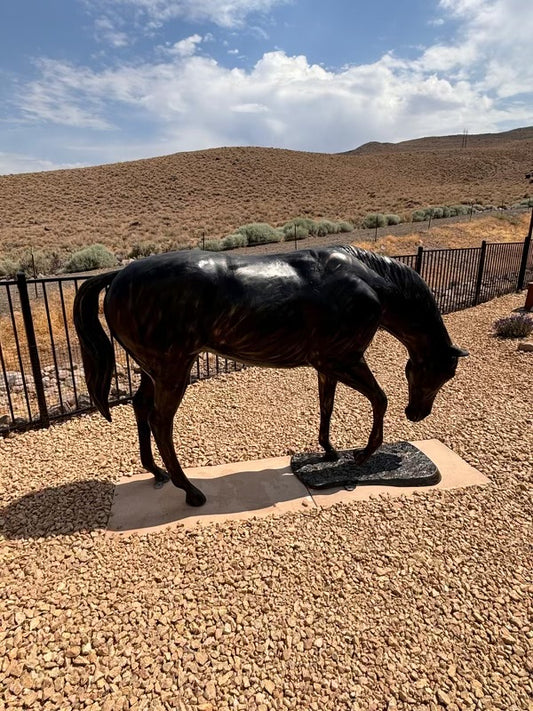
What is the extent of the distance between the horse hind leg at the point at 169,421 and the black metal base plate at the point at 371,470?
99 centimetres

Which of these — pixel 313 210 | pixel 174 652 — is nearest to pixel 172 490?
pixel 174 652

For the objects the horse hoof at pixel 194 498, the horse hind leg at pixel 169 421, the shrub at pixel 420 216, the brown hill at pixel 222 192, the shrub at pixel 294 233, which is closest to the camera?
the horse hind leg at pixel 169 421

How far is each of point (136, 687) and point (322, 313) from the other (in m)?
2.46

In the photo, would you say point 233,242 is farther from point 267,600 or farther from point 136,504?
point 267,600

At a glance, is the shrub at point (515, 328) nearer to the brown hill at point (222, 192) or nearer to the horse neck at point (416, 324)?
the horse neck at point (416, 324)

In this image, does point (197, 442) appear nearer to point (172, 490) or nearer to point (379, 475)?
point (172, 490)

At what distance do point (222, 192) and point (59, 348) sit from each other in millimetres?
44198

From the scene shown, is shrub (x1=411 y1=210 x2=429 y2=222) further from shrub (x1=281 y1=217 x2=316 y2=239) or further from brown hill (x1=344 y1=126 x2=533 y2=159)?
brown hill (x1=344 y1=126 x2=533 y2=159)

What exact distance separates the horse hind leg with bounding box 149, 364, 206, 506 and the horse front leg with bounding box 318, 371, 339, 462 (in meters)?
1.23

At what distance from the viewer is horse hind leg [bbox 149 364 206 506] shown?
120 inches

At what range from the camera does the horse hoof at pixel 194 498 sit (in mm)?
3412

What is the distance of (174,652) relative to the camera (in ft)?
7.46

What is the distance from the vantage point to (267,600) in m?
2.60

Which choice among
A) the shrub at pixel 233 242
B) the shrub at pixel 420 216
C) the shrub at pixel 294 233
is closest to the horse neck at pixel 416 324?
the shrub at pixel 233 242
